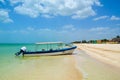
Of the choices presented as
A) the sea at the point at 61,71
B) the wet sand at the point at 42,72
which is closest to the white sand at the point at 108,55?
the sea at the point at 61,71

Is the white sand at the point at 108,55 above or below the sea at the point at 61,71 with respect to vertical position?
above

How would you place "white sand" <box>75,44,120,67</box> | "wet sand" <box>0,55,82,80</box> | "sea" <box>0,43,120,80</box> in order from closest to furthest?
"sea" <box>0,43,120,80</box>, "wet sand" <box>0,55,82,80</box>, "white sand" <box>75,44,120,67</box>

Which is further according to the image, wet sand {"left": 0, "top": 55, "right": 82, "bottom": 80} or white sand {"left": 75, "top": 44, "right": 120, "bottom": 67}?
white sand {"left": 75, "top": 44, "right": 120, "bottom": 67}

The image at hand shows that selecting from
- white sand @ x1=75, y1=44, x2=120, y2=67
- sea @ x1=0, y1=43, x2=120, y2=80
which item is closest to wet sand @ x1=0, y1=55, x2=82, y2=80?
sea @ x1=0, y1=43, x2=120, y2=80

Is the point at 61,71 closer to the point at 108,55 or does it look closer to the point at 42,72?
the point at 42,72

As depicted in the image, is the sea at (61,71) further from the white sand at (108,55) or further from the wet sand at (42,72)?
the white sand at (108,55)

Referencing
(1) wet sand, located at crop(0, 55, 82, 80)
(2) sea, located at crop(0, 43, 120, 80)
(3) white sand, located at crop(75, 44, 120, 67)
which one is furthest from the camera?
(3) white sand, located at crop(75, 44, 120, 67)

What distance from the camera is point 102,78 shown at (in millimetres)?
9812

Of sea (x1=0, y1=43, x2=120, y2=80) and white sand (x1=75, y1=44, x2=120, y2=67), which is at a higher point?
white sand (x1=75, y1=44, x2=120, y2=67)

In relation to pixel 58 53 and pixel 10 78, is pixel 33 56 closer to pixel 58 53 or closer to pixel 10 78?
pixel 58 53

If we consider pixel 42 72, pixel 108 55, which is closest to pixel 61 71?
pixel 42 72

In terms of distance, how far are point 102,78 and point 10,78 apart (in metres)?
5.01

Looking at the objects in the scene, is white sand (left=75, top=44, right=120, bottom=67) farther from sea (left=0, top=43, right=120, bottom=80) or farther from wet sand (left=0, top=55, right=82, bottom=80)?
wet sand (left=0, top=55, right=82, bottom=80)

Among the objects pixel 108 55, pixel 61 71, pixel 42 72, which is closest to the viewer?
pixel 42 72
